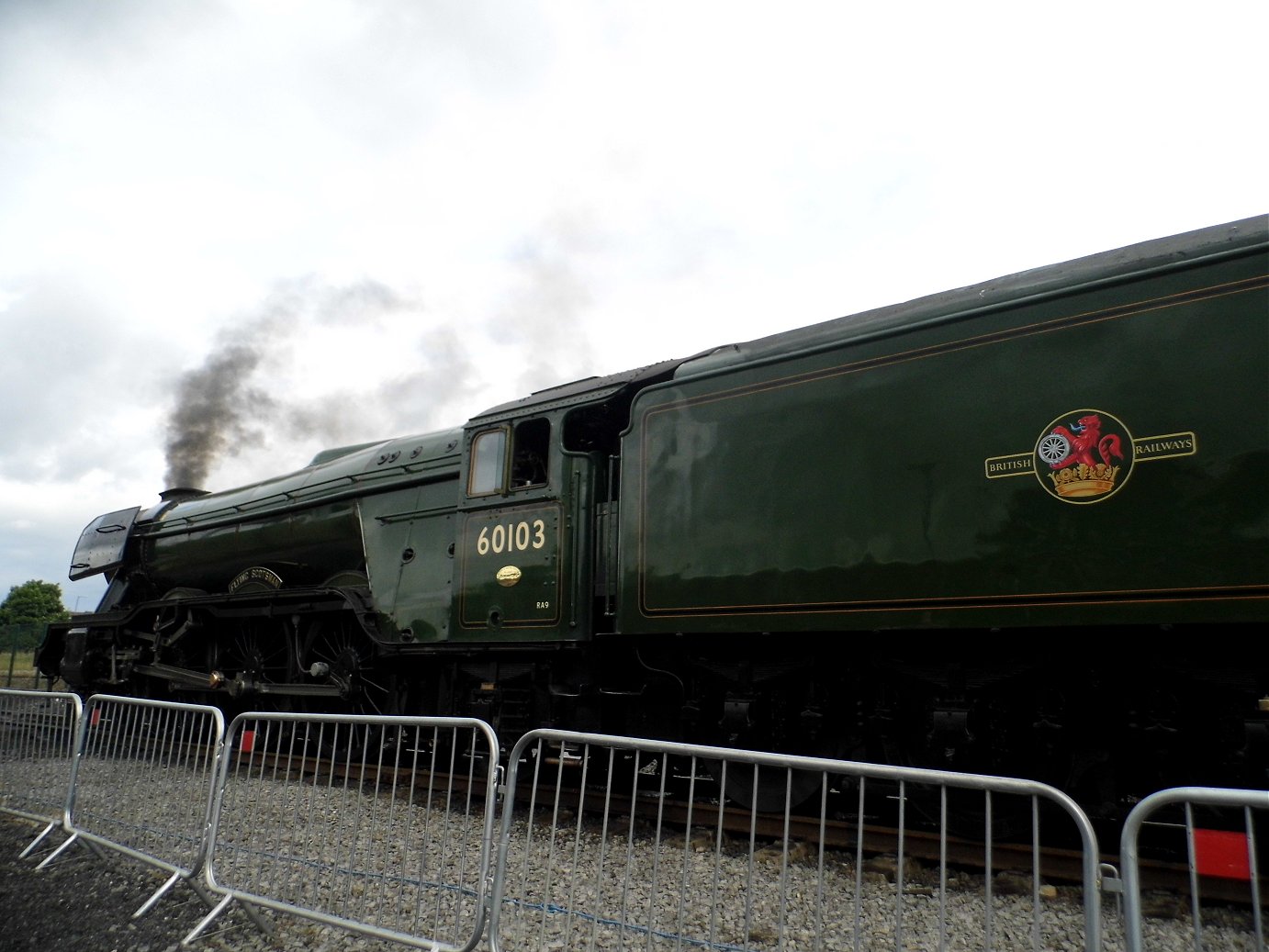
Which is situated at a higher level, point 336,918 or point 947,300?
point 947,300

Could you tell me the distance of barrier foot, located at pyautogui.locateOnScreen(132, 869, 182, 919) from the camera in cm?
429

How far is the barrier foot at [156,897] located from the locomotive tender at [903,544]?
2775 millimetres

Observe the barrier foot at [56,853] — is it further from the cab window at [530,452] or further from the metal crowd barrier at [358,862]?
the cab window at [530,452]

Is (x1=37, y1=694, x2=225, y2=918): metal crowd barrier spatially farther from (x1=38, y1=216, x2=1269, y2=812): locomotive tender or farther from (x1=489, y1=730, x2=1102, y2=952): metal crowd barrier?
(x1=38, y1=216, x2=1269, y2=812): locomotive tender

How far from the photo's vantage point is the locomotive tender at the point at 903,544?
13.5 ft

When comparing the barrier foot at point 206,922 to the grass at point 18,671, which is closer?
the barrier foot at point 206,922

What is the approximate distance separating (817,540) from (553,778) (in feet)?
11.1

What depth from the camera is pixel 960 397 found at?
15.7 ft

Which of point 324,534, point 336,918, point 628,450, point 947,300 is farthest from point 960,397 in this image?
point 324,534

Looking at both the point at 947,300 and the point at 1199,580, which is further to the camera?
the point at 947,300

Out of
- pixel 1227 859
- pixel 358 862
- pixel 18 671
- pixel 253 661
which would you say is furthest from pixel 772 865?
pixel 18 671

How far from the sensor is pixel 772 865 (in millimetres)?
4797

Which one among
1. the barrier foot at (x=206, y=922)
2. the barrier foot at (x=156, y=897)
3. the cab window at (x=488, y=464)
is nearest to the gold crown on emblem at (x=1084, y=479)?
the cab window at (x=488, y=464)

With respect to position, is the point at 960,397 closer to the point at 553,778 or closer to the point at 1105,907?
the point at 1105,907
